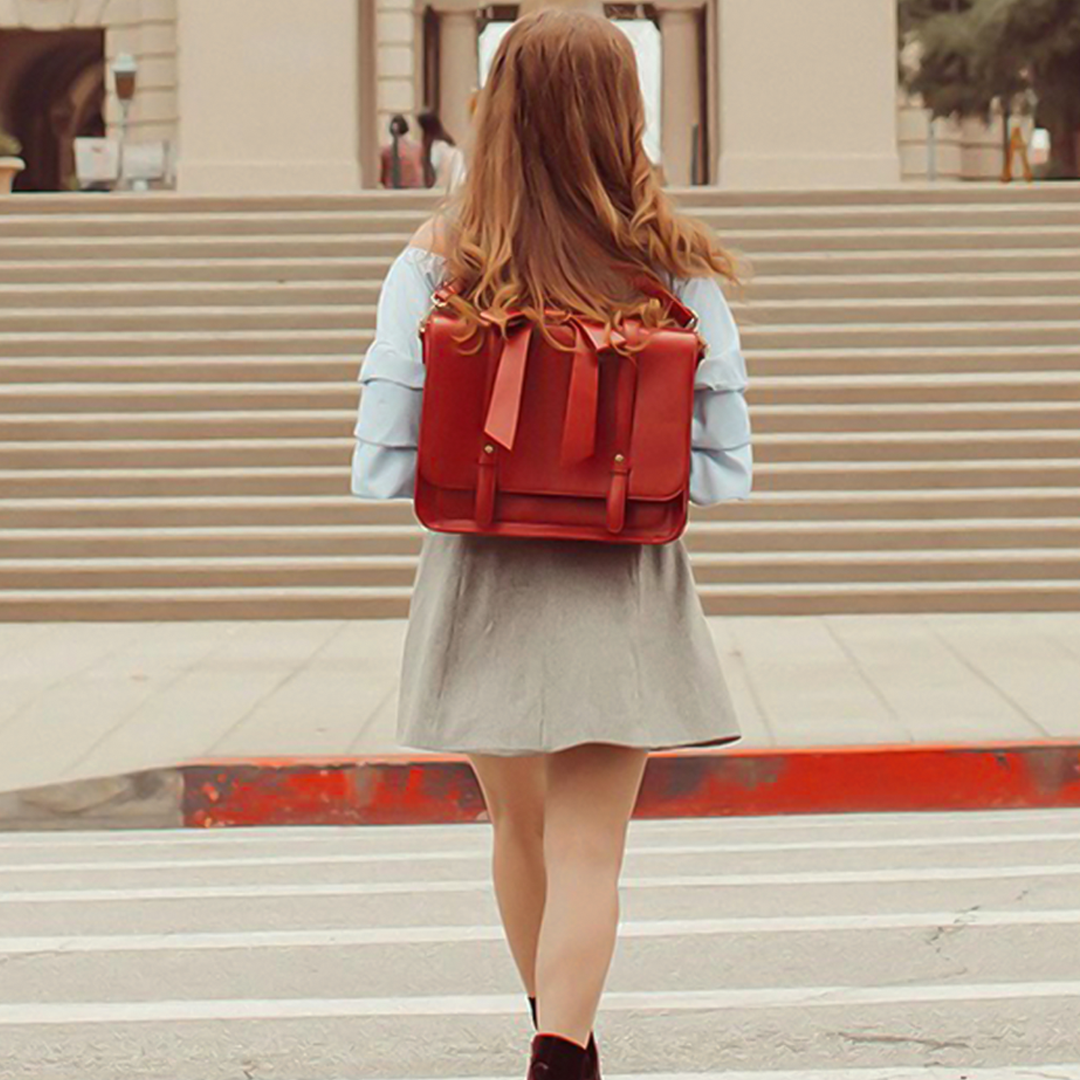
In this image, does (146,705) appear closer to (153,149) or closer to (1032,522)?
(1032,522)

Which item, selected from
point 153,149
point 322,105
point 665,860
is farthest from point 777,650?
point 153,149

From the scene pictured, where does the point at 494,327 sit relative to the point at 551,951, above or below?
above

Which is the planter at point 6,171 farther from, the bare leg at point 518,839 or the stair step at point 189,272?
the bare leg at point 518,839

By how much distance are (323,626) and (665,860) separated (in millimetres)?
6278

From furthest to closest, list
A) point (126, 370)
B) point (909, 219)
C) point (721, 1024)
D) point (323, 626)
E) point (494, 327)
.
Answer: point (909, 219)
point (126, 370)
point (323, 626)
point (721, 1024)
point (494, 327)

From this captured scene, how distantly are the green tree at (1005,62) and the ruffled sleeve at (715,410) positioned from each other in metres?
30.0

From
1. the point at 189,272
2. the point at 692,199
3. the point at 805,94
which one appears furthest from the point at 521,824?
the point at 805,94

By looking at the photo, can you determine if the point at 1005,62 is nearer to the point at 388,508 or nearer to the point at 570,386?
the point at 388,508

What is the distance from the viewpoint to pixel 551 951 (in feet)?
12.7

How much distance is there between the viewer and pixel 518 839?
409 cm

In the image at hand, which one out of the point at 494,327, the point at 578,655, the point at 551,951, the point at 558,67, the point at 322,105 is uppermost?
the point at 322,105

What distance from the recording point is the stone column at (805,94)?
22.5m

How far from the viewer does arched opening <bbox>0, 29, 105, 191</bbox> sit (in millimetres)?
42094

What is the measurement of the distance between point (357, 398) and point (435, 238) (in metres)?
11.6
